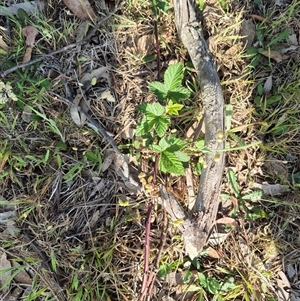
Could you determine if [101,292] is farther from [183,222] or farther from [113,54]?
[113,54]

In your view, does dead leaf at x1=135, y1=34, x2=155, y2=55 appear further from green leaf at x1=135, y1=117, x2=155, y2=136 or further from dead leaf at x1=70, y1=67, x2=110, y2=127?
green leaf at x1=135, y1=117, x2=155, y2=136

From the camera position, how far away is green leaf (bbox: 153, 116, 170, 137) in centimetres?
183

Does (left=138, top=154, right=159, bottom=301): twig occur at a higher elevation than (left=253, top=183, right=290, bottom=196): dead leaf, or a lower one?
higher

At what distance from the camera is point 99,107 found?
2.04 metres

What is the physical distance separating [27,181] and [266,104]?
114cm

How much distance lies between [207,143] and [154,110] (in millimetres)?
261

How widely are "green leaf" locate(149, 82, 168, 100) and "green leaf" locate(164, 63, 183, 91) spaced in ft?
0.06

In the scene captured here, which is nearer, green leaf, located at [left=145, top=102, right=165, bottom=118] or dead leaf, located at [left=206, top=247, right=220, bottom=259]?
green leaf, located at [left=145, top=102, right=165, bottom=118]

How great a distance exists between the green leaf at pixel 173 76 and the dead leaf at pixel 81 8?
1.56ft

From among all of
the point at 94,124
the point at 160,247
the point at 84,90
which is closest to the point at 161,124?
the point at 94,124

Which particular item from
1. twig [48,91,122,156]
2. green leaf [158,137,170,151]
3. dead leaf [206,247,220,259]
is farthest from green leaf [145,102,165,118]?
dead leaf [206,247,220,259]

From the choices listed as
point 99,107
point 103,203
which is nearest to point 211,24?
point 99,107

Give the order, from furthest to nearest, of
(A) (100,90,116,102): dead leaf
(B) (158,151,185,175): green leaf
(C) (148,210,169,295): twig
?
(A) (100,90,116,102): dead leaf → (C) (148,210,169,295): twig → (B) (158,151,185,175): green leaf

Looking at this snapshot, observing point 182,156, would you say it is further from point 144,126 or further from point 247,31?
point 247,31
